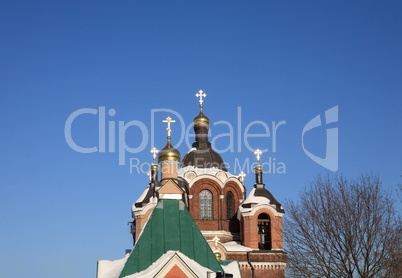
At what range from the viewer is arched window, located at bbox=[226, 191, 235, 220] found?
33.7m

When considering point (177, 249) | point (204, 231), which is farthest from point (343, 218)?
point (204, 231)

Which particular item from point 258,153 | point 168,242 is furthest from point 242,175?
point 168,242

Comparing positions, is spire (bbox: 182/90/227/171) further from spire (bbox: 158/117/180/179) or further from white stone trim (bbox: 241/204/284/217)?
spire (bbox: 158/117/180/179)

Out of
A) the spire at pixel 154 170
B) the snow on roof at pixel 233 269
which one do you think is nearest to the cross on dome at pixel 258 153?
the spire at pixel 154 170

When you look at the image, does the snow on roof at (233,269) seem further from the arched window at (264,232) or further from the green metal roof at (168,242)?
the arched window at (264,232)

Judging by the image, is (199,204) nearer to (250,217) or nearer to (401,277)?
(250,217)

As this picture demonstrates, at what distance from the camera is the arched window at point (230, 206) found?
111 feet

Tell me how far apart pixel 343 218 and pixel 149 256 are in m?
6.52

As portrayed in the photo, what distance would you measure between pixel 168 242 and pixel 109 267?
124 inches

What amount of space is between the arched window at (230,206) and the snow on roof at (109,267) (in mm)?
11644

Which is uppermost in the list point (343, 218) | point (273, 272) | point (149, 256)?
point (343, 218)

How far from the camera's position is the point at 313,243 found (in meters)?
19.5

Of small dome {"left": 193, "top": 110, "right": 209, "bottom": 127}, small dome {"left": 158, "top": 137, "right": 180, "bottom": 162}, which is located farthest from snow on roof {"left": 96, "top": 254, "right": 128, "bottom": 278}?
small dome {"left": 193, "top": 110, "right": 209, "bottom": 127}

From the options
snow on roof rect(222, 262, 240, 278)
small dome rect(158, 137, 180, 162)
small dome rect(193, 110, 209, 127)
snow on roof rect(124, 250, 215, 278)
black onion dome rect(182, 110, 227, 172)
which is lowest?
snow on roof rect(222, 262, 240, 278)
